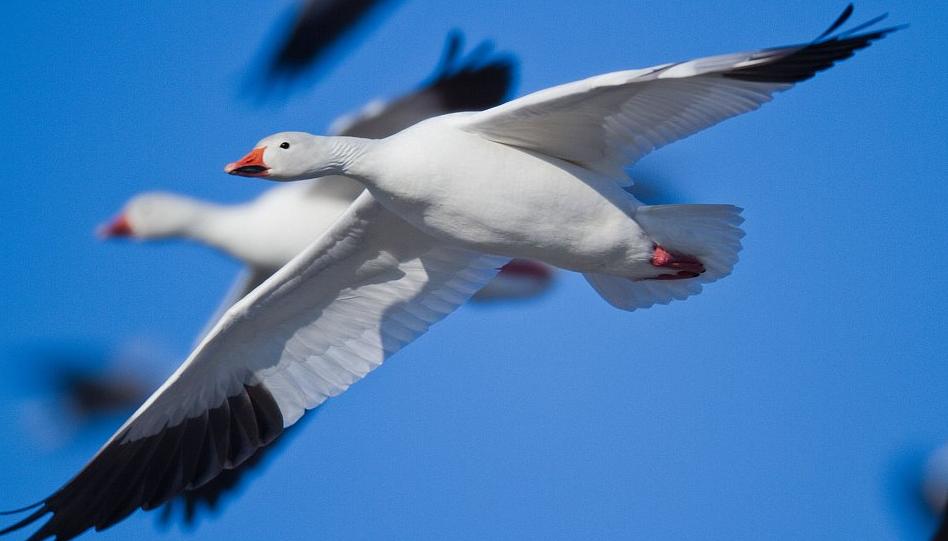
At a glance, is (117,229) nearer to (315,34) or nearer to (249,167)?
(315,34)

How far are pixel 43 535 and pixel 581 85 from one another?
271 cm

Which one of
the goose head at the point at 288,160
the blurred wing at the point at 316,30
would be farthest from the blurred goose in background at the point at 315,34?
the goose head at the point at 288,160

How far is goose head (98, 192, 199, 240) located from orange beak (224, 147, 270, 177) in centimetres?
463

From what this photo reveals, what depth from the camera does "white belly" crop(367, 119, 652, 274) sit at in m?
5.17

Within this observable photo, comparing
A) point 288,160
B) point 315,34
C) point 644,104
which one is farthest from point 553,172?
point 315,34

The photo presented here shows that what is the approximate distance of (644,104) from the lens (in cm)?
512

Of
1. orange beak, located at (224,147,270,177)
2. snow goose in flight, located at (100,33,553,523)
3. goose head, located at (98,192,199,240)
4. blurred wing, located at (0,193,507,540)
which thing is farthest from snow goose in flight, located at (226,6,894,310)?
goose head, located at (98,192,199,240)

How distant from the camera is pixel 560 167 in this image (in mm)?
5395

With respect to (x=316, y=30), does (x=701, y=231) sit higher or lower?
lower

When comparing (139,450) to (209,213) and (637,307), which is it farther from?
(209,213)

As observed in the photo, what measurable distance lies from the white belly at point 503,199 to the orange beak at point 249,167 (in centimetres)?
40

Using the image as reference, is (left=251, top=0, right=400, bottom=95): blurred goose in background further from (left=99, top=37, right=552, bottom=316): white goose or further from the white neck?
the white neck

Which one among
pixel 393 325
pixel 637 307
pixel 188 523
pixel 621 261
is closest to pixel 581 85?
pixel 621 261

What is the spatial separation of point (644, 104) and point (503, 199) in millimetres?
594
